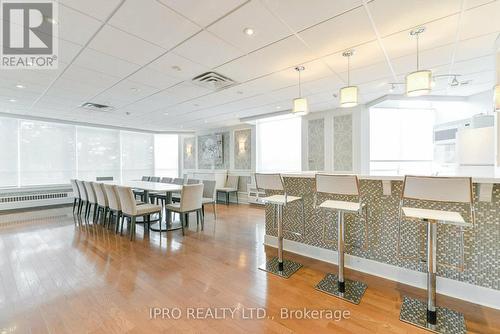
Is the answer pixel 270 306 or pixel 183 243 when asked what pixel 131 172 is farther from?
pixel 270 306

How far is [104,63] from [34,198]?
19.0 feet

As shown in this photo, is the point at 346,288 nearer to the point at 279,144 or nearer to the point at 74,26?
the point at 74,26

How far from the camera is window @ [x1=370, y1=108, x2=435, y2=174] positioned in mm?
5828

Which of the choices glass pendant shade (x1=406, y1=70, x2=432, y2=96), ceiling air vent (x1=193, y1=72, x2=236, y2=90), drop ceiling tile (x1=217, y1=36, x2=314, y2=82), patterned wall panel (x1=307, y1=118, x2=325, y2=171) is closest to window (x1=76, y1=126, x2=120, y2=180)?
ceiling air vent (x1=193, y1=72, x2=236, y2=90)

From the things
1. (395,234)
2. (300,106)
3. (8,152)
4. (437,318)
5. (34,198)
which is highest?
(300,106)

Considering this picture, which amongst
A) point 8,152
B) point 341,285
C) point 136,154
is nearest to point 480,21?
point 341,285

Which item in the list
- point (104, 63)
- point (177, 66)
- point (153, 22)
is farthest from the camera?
point (177, 66)

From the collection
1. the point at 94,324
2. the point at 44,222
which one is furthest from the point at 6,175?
the point at 94,324

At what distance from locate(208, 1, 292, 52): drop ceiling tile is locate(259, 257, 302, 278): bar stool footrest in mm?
2627

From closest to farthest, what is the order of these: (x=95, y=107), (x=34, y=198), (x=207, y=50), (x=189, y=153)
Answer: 1. (x=207, y=50)
2. (x=95, y=107)
3. (x=34, y=198)
4. (x=189, y=153)

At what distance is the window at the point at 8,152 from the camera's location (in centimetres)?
601

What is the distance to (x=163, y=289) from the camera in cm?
231

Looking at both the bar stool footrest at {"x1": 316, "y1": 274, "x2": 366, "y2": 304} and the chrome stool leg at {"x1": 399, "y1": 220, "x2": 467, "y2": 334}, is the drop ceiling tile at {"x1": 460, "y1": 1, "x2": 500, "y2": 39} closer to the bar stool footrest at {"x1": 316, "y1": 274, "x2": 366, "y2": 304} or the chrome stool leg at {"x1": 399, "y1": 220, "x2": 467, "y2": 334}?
the chrome stool leg at {"x1": 399, "y1": 220, "x2": 467, "y2": 334}

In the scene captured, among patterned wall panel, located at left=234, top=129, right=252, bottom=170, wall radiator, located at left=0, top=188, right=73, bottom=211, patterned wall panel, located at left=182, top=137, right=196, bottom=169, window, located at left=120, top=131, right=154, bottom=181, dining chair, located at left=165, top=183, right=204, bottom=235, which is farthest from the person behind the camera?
patterned wall panel, located at left=182, top=137, right=196, bottom=169
